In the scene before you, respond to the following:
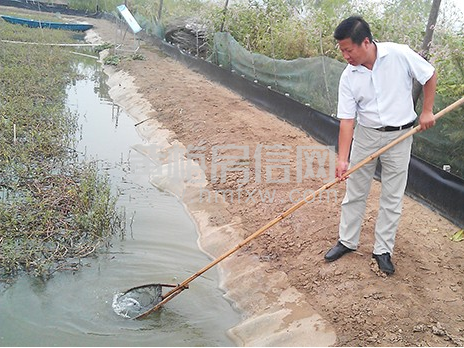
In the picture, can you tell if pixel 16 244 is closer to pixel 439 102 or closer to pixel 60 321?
pixel 60 321

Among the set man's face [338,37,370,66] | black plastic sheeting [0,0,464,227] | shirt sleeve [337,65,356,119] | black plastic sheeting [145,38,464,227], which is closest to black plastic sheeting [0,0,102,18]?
black plastic sheeting [0,0,464,227]

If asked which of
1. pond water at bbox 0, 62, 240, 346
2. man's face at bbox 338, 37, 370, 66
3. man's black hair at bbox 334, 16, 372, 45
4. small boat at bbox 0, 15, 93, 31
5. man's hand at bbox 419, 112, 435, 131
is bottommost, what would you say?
pond water at bbox 0, 62, 240, 346

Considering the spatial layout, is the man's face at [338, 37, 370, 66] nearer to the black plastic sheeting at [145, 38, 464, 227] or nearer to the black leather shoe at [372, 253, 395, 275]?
the black leather shoe at [372, 253, 395, 275]

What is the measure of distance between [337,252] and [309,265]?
14.8 inches

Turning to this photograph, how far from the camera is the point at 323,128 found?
8.92m

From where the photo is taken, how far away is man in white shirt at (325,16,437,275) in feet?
13.0

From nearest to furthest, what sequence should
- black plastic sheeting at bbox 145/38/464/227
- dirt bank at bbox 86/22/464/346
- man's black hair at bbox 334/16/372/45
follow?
man's black hair at bbox 334/16/372/45 → dirt bank at bbox 86/22/464/346 → black plastic sheeting at bbox 145/38/464/227

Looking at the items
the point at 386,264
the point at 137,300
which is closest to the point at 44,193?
Result: the point at 137,300

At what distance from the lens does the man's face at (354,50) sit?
3.85m

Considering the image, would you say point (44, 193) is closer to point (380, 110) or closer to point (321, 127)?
point (380, 110)

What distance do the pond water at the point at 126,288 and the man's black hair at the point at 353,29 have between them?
2.88 metres

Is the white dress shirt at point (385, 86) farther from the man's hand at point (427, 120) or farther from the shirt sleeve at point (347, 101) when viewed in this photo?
the man's hand at point (427, 120)

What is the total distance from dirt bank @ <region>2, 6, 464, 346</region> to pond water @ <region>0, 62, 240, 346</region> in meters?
0.25

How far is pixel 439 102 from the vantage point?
6.42m
